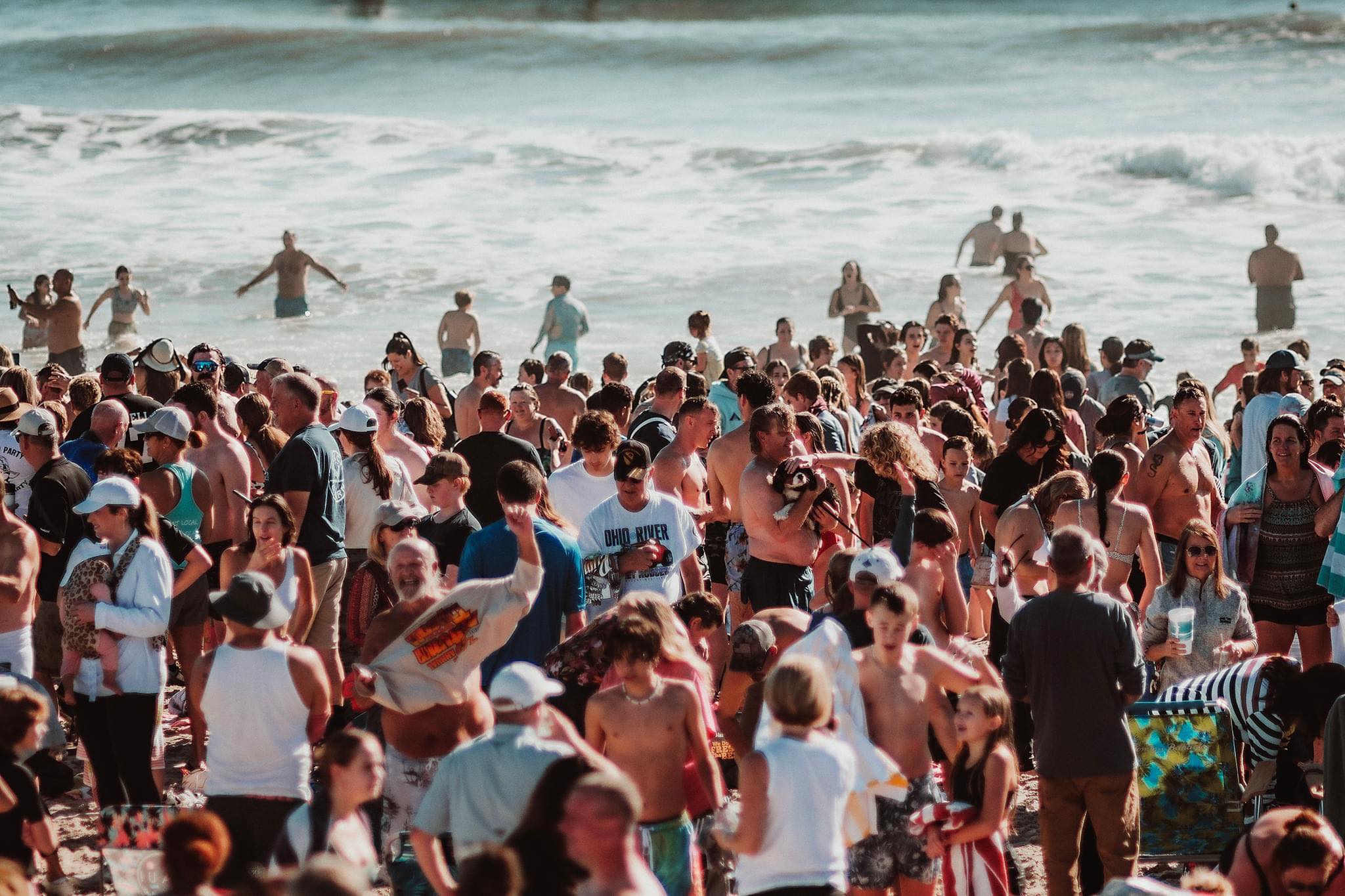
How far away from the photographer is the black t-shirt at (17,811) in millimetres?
3852

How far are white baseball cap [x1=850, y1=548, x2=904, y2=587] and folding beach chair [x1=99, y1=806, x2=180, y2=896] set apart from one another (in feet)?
6.54

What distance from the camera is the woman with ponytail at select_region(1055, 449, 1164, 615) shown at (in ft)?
19.5

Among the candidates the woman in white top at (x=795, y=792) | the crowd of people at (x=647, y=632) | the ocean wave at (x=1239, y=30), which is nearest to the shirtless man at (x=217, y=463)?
the crowd of people at (x=647, y=632)

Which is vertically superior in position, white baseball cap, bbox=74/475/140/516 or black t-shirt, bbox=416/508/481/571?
white baseball cap, bbox=74/475/140/516

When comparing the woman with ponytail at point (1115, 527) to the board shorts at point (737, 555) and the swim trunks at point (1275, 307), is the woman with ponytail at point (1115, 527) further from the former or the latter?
the swim trunks at point (1275, 307)

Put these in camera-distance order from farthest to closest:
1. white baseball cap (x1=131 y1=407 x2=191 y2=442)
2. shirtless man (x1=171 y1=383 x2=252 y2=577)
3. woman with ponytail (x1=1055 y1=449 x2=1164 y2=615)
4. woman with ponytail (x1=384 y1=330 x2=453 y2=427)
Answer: woman with ponytail (x1=384 y1=330 x2=453 y2=427), shirtless man (x1=171 y1=383 x2=252 y2=577), white baseball cap (x1=131 y1=407 x2=191 y2=442), woman with ponytail (x1=1055 y1=449 x2=1164 y2=615)

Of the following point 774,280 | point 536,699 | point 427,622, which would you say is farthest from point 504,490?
point 774,280

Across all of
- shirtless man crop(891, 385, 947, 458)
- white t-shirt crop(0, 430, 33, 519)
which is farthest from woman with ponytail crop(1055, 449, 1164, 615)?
Answer: white t-shirt crop(0, 430, 33, 519)

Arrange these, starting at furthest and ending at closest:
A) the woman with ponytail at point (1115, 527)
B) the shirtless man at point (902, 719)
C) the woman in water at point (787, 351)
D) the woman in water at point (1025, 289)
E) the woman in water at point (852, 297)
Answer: the woman in water at point (852, 297) → the woman in water at point (1025, 289) → the woman in water at point (787, 351) → the woman with ponytail at point (1115, 527) → the shirtless man at point (902, 719)

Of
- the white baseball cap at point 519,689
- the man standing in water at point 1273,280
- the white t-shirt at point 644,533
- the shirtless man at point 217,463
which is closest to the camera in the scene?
the white baseball cap at point 519,689

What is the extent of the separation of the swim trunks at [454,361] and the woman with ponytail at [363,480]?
8.14 metres

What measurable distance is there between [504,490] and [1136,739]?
82.1 inches

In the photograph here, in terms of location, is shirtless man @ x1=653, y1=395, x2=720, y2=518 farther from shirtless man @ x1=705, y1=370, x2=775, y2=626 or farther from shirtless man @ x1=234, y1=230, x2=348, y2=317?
shirtless man @ x1=234, y1=230, x2=348, y2=317

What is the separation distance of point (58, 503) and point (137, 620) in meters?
1.18
